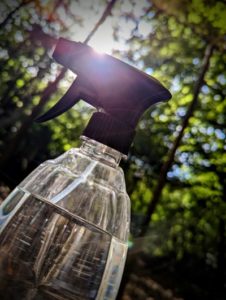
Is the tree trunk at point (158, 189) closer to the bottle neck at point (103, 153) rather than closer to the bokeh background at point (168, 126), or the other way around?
the bokeh background at point (168, 126)

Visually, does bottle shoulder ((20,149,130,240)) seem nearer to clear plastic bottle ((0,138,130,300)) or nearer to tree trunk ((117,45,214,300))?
clear plastic bottle ((0,138,130,300))

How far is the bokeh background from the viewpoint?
6773 mm

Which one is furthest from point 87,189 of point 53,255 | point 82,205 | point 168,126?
point 168,126

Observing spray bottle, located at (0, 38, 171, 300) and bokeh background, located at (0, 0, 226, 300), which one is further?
bokeh background, located at (0, 0, 226, 300)

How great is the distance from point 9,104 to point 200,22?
64.2ft

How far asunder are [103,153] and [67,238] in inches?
10.4

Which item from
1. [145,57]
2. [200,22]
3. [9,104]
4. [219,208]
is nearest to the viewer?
[200,22]

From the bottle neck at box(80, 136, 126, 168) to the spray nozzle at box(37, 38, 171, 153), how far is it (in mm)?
28

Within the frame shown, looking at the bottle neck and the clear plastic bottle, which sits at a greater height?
the bottle neck

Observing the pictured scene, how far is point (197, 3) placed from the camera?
5848 mm

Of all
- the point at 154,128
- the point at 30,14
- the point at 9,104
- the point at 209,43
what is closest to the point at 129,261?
the point at 209,43

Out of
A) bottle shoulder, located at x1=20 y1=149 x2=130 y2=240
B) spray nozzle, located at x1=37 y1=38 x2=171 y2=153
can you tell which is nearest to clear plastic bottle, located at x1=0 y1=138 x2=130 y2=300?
bottle shoulder, located at x1=20 y1=149 x2=130 y2=240

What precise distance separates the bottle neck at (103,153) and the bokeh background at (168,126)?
206 centimetres

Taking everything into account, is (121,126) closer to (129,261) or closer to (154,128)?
(129,261)
